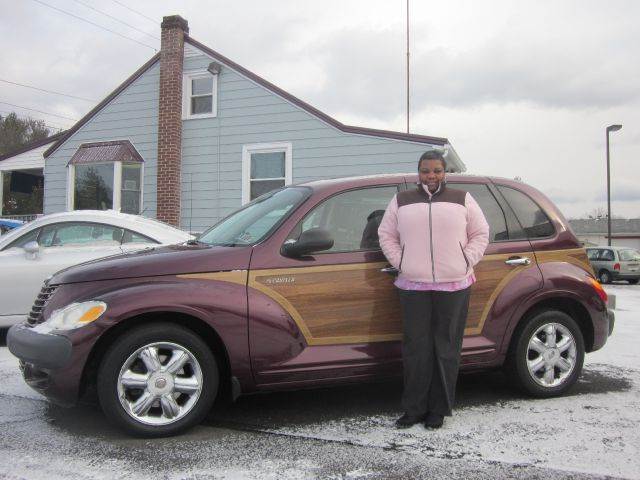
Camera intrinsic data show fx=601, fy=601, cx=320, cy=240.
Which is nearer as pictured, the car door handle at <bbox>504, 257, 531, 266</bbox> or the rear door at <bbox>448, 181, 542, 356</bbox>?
the rear door at <bbox>448, 181, 542, 356</bbox>

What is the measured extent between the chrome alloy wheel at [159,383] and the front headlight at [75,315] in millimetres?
330

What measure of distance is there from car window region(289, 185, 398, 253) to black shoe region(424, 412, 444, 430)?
1.16 metres

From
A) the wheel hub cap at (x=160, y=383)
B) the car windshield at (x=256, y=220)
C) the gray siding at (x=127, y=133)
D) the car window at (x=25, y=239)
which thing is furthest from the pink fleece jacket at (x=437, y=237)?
the gray siding at (x=127, y=133)

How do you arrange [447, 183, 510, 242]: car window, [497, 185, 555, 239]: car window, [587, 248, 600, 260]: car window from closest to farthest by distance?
1. [447, 183, 510, 242]: car window
2. [497, 185, 555, 239]: car window
3. [587, 248, 600, 260]: car window

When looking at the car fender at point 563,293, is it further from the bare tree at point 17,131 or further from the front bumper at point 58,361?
the bare tree at point 17,131

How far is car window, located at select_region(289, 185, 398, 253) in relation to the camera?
162 inches

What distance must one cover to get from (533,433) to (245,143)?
10191 mm

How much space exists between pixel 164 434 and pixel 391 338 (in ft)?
5.16

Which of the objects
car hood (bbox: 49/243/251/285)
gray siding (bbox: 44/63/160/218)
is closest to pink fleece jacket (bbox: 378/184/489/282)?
car hood (bbox: 49/243/251/285)

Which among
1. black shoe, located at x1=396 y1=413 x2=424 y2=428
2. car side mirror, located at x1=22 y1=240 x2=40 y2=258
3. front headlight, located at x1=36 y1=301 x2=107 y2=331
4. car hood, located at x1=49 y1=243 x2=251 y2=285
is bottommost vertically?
black shoe, located at x1=396 y1=413 x2=424 y2=428

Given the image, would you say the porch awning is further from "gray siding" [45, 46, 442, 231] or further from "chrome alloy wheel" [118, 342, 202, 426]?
"chrome alloy wheel" [118, 342, 202, 426]

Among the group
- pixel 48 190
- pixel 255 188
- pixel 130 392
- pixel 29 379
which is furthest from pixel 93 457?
pixel 48 190

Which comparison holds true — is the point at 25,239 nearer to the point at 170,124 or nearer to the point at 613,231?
the point at 170,124

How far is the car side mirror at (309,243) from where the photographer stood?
3791 millimetres
